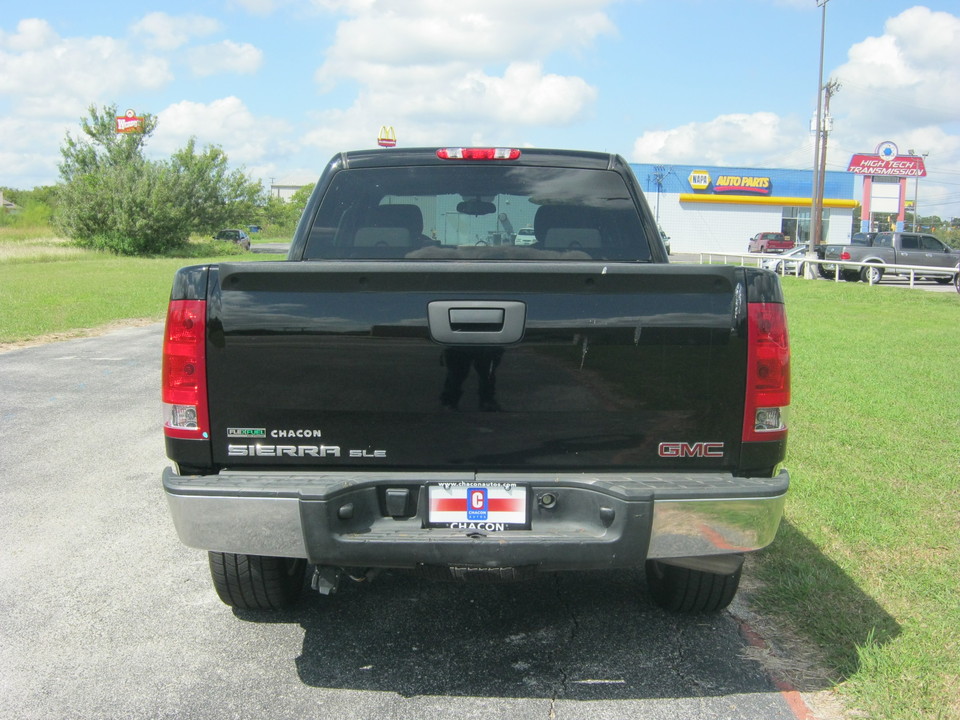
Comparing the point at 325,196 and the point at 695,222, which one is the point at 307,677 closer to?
the point at 325,196

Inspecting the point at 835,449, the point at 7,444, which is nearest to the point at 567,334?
the point at 835,449

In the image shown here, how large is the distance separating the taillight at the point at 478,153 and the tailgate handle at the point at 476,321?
1.66m

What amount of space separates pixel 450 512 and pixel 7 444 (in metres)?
5.45

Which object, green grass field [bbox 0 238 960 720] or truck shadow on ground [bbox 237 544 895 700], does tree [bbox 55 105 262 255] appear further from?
truck shadow on ground [bbox 237 544 895 700]

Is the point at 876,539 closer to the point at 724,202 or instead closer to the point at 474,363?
the point at 474,363

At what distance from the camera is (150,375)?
10555mm

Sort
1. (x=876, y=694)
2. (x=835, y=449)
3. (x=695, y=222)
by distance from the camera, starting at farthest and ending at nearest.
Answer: (x=695, y=222) < (x=835, y=449) < (x=876, y=694)

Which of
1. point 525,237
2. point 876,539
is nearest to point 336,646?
point 525,237

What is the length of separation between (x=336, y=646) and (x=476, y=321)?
1.56m

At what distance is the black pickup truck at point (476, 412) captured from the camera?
2.97m

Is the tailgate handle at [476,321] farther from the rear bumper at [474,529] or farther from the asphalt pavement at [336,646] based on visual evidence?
the asphalt pavement at [336,646]

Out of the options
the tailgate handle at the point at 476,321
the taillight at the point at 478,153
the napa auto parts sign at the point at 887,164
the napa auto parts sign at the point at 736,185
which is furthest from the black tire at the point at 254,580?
the napa auto parts sign at the point at 887,164

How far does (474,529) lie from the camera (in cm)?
300

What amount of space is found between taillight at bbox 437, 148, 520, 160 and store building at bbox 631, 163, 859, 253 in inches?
2388
